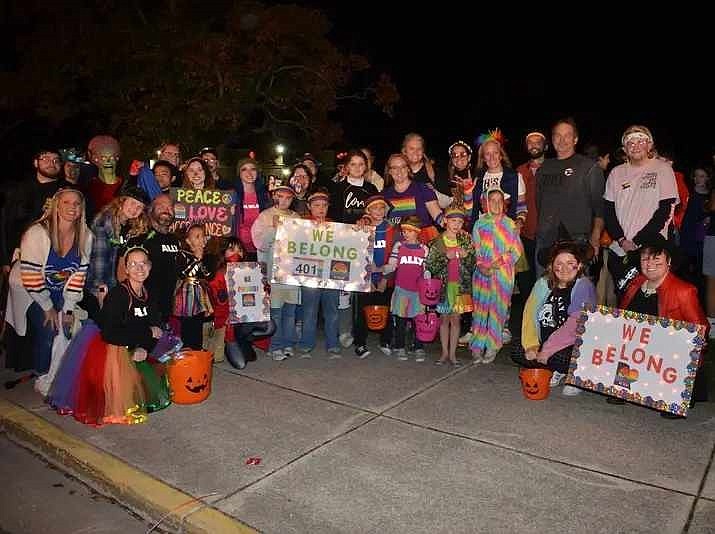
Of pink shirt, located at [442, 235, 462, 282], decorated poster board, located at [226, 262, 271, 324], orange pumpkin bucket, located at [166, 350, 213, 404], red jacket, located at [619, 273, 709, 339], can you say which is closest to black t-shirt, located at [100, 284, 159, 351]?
orange pumpkin bucket, located at [166, 350, 213, 404]

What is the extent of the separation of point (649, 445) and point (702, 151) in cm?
2023

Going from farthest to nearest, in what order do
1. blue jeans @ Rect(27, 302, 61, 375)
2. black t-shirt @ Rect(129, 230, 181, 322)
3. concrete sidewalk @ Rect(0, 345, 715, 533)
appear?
black t-shirt @ Rect(129, 230, 181, 322) < blue jeans @ Rect(27, 302, 61, 375) < concrete sidewalk @ Rect(0, 345, 715, 533)

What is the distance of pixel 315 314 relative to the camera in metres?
6.75

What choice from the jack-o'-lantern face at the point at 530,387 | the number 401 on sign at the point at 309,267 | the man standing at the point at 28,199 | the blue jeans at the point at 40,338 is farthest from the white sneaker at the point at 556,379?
the man standing at the point at 28,199

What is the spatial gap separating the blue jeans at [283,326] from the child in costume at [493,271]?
188 centimetres

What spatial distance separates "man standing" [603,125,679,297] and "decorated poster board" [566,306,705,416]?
0.94 metres

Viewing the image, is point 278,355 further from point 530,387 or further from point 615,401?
point 615,401

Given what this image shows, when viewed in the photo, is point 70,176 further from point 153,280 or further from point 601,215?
point 601,215

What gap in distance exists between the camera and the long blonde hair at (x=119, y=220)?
19.0 ft

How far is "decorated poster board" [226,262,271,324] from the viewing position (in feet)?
21.2

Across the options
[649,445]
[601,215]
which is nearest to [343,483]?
[649,445]

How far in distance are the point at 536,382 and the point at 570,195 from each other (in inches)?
77.5

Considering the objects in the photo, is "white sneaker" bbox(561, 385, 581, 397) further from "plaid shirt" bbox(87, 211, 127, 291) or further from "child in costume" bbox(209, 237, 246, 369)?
"plaid shirt" bbox(87, 211, 127, 291)

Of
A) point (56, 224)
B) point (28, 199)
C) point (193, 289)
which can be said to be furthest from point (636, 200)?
point (28, 199)
